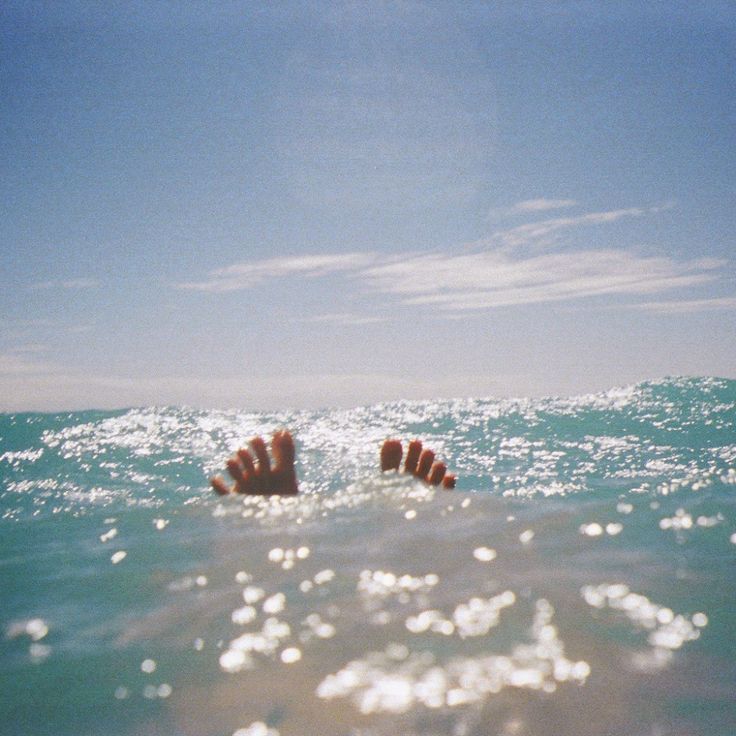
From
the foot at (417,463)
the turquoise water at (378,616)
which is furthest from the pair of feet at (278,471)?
the turquoise water at (378,616)

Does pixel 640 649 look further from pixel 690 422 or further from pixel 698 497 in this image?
pixel 690 422

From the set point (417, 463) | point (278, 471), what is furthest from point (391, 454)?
point (278, 471)

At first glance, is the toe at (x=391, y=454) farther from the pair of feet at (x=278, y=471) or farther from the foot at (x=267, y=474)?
the foot at (x=267, y=474)

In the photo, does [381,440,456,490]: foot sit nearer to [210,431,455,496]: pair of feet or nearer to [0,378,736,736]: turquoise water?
[210,431,455,496]: pair of feet

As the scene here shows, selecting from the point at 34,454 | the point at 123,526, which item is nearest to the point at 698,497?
the point at 123,526

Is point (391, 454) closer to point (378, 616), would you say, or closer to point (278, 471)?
point (278, 471)

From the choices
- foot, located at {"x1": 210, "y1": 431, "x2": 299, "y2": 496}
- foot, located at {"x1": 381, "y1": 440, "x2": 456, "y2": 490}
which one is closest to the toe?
foot, located at {"x1": 381, "y1": 440, "x2": 456, "y2": 490}
